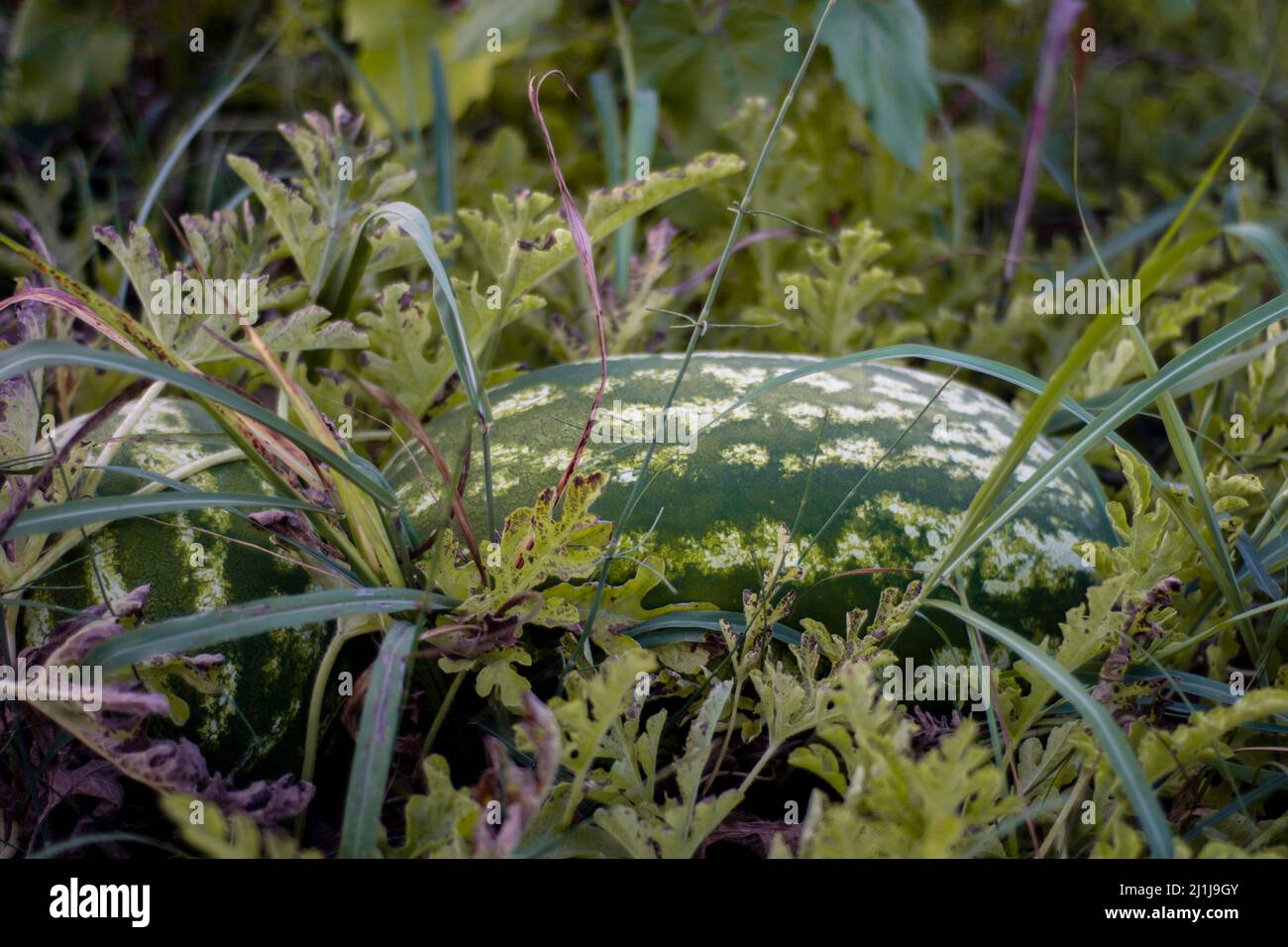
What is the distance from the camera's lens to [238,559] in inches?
57.5

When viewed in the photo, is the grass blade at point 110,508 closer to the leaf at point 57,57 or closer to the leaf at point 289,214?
the leaf at point 289,214

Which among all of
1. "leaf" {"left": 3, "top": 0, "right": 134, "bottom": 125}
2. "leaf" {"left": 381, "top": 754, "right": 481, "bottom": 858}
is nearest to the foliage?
"leaf" {"left": 381, "top": 754, "right": 481, "bottom": 858}

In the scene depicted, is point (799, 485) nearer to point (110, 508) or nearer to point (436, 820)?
point (436, 820)

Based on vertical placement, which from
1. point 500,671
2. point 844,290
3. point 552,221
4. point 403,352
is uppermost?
point 552,221

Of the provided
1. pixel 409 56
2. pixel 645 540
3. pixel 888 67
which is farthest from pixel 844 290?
pixel 409 56

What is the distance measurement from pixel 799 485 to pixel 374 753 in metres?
0.79

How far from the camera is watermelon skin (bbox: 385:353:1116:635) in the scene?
5.03 ft

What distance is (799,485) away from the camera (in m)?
1.59

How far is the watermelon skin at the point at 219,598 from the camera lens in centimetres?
138

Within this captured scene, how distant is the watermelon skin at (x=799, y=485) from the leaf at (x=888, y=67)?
31.5 inches

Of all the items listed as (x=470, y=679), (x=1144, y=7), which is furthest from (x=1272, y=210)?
(x=470, y=679)

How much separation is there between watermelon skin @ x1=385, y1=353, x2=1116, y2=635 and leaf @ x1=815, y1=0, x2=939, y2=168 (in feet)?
2.63
